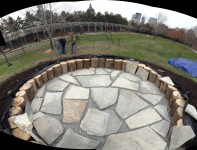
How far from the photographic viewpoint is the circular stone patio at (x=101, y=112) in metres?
4.91

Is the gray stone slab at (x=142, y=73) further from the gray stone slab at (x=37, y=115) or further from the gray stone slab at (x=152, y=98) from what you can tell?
the gray stone slab at (x=37, y=115)

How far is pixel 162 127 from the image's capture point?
533cm

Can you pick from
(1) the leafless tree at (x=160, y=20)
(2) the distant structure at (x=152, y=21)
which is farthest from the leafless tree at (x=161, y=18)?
(2) the distant structure at (x=152, y=21)

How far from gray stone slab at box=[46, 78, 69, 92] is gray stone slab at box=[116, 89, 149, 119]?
1.78 meters

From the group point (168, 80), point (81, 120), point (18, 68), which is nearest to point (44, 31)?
point (18, 68)

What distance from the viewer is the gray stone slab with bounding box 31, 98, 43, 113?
5.73 meters

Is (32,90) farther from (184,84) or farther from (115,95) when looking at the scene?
(184,84)

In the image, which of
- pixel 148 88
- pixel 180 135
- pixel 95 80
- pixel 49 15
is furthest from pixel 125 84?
pixel 49 15

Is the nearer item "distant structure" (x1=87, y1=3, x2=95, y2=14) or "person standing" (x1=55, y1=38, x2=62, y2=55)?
"person standing" (x1=55, y1=38, x2=62, y2=55)

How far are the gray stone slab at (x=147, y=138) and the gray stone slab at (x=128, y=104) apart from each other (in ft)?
1.92

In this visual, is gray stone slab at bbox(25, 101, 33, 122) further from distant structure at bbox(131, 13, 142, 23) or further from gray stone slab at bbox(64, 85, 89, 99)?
distant structure at bbox(131, 13, 142, 23)

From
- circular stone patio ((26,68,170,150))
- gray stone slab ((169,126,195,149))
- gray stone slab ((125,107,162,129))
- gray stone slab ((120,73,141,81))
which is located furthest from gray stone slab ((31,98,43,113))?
gray stone slab ((169,126,195,149))

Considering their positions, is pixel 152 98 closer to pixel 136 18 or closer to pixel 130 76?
pixel 130 76

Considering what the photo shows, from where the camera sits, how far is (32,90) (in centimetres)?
610
